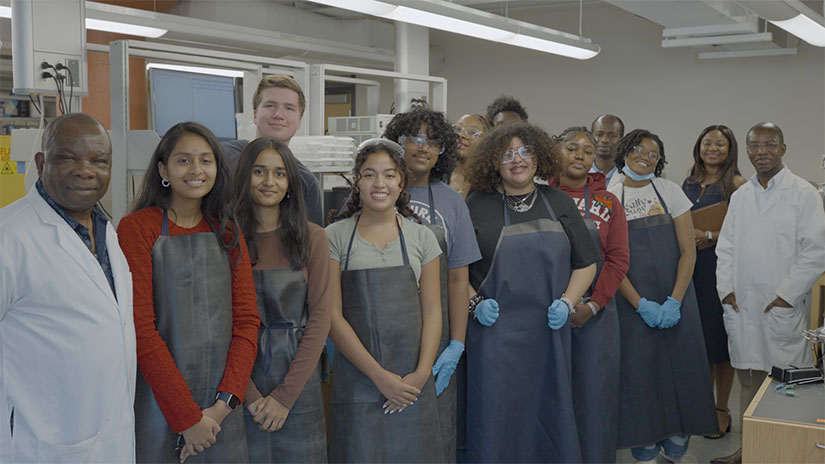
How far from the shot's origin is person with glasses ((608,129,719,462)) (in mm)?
3262

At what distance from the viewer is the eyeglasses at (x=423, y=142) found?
2.67 meters

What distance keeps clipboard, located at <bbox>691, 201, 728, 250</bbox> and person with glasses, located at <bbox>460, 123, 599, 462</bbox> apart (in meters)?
1.60

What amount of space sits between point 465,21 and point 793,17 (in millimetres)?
2249

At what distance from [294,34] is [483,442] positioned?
621cm

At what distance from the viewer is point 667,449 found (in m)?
3.41

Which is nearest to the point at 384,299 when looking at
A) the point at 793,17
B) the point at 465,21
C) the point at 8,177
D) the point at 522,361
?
the point at 522,361

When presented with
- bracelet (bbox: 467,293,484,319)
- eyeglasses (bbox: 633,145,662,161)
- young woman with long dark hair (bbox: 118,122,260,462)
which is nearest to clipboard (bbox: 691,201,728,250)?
eyeglasses (bbox: 633,145,662,161)

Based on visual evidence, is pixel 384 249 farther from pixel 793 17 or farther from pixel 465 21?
pixel 793 17

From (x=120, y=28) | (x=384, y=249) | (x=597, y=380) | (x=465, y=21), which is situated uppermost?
(x=120, y=28)

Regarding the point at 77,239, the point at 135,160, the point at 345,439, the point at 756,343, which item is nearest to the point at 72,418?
the point at 77,239

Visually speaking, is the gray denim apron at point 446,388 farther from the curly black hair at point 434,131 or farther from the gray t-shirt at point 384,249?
the curly black hair at point 434,131

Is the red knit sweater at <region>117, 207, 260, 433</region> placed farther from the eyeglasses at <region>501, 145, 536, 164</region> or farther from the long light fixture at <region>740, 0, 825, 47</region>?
the long light fixture at <region>740, 0, 825, 47</region>

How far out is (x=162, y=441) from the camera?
6.16 ft

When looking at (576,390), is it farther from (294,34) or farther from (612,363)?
(294,34)
